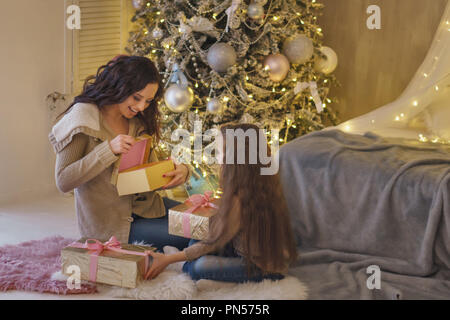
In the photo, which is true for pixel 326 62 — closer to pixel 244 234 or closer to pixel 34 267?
pixel 244 234

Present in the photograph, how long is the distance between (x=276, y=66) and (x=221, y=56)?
0.37m

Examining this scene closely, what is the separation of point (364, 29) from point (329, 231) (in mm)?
2093

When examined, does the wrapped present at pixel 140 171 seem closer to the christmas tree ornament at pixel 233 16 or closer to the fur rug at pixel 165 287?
the fur rug at pixel 165 287

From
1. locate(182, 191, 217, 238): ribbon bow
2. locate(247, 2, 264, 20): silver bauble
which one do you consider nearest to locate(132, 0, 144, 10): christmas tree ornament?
locate(247, 2, 264, 20): silver bauble

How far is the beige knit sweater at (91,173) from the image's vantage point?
1.78 m

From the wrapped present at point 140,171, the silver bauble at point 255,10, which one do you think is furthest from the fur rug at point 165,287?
the silver bauble at point 255,10

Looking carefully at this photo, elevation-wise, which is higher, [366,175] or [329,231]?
[366,175]

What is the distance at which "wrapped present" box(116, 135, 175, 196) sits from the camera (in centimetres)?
187

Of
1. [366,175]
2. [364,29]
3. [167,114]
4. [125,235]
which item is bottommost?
[125,235]

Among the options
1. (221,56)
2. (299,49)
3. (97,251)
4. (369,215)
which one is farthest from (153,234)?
(299,49)

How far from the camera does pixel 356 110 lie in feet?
12.3

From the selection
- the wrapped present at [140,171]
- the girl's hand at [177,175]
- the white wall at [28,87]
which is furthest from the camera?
the white wall at [28,87]

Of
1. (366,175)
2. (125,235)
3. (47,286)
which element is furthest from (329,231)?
(47,286)

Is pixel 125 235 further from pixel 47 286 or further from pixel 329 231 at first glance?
pixel 329 231
